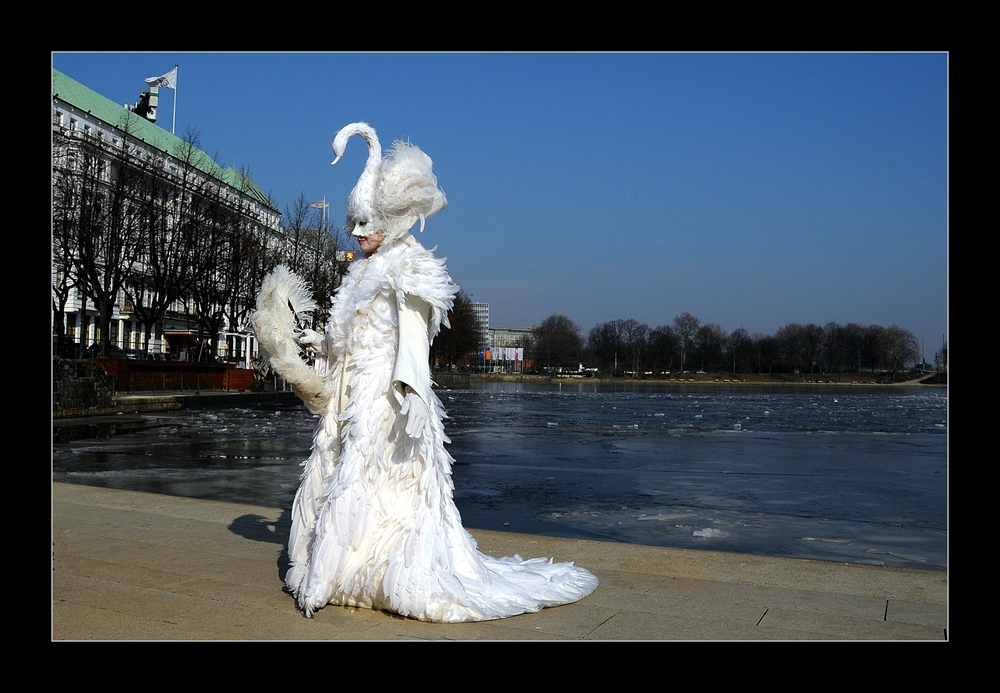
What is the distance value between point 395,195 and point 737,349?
12191 centimetres

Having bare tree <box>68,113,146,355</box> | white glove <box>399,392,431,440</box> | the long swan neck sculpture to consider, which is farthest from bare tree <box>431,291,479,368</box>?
white glove <box>399,392,431,440</box>

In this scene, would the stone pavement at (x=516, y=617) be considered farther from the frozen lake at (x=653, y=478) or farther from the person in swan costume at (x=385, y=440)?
the frozen lake at (x=653, y=478)

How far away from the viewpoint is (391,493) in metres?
4.44

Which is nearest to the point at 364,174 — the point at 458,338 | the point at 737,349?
the point at 458,338

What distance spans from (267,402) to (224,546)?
32559mm

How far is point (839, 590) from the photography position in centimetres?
516

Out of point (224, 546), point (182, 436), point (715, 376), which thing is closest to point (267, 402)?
point (182, 436)

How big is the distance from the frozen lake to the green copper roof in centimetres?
2535

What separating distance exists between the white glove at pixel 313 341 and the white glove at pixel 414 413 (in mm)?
874

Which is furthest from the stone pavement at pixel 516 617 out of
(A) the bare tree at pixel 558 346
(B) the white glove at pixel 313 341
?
(A) the bare tree at pixel 558 346

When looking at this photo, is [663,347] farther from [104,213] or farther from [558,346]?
[104,213]

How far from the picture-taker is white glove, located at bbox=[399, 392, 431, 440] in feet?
13.8

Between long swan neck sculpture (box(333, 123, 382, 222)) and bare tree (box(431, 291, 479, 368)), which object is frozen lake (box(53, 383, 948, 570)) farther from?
bare tree (box(431, 291, 479, 368))
